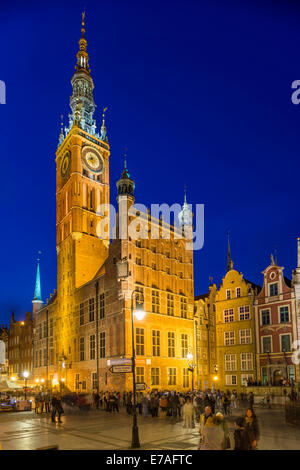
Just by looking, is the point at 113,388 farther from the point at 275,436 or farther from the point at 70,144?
the point at 70,144

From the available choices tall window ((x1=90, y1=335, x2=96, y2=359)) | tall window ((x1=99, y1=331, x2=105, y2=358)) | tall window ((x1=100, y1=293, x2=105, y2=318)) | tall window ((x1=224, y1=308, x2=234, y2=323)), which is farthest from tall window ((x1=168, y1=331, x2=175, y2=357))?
tall window ((x1=90, y1=335, x2=96, y2=359))

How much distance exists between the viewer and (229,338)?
52.4m

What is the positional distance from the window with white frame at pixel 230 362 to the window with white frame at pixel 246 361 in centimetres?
127

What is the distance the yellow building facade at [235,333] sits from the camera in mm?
49875

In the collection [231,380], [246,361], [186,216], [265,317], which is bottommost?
[231,380]

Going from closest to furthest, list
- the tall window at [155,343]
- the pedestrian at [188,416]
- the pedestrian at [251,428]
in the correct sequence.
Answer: the pedestrian at [251,428], the pedestrian at [188,416], the tall window at [155,343]

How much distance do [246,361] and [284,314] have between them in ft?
24.6

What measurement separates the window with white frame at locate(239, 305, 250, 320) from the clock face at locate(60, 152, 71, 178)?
3622 cm

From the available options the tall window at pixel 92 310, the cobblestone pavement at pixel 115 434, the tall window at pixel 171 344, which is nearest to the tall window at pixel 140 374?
the tall window at pixel 171 344

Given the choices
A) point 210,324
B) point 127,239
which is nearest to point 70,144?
point 127,239

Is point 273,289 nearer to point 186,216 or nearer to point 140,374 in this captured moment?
point 140,374

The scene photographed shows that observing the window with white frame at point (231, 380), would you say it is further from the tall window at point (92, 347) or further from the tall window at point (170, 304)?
the tall window at point (92, 347)

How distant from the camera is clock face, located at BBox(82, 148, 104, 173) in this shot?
7006cm

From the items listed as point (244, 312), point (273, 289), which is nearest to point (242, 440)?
point (273, 289)
